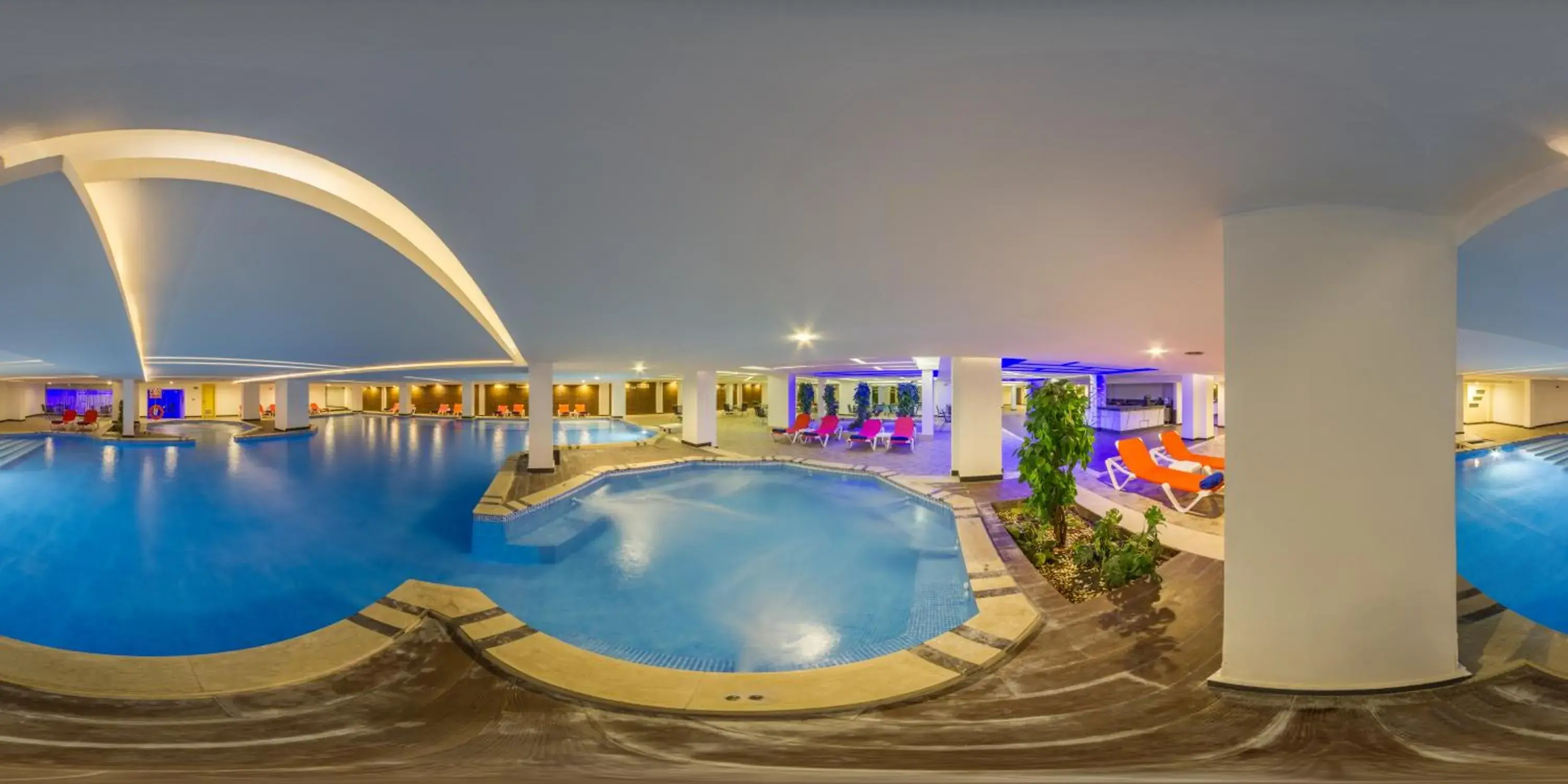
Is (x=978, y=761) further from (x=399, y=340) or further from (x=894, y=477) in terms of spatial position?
(x=399, y=340)

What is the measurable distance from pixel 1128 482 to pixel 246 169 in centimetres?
1186

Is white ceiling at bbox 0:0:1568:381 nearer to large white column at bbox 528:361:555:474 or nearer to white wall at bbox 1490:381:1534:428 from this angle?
large white column at bbox 528:361:555:474

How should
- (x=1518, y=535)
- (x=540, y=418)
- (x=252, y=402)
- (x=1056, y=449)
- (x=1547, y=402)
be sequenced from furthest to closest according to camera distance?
(x=252, y=402) < (x=1547, y=402) < (x=540, y=418) < (x=1518, y=535) < (x=1056, y=449)

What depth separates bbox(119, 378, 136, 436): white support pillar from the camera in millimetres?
20547

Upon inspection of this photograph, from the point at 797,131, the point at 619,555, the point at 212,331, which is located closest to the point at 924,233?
the point at 797,131

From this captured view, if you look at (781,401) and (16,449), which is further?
(781,401)

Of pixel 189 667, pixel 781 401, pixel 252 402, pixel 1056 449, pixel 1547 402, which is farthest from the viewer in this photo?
pixel 252 402

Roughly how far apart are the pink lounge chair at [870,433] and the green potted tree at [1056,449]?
10.3 m

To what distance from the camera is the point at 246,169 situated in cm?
437

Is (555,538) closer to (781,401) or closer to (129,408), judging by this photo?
(781,401)

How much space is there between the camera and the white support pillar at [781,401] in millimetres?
22531

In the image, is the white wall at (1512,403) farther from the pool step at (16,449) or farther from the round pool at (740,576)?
the pool step at (16,449)

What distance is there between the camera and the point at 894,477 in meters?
11.9

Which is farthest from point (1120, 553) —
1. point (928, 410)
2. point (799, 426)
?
point (928, 410)
